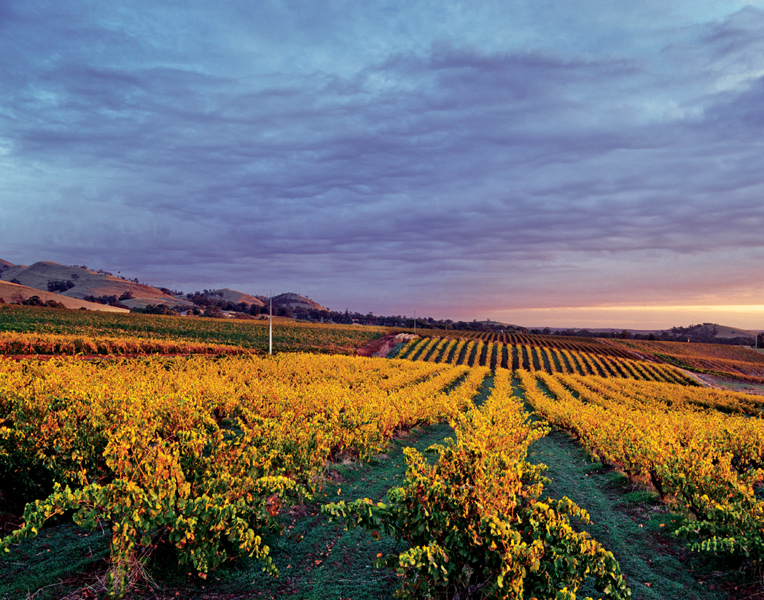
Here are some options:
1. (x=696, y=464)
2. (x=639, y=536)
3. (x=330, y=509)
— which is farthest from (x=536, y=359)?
(x=330, y=509)

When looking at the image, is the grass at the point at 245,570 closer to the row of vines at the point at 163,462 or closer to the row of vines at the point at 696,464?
the row of vines at the point at 163,462

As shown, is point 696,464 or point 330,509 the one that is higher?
point 330,509

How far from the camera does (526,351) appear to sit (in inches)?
2980

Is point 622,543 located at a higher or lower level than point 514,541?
lower

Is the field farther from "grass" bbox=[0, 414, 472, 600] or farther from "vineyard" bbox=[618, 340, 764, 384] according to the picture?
"vineyard" bbox=[618, 340, 764, 384]

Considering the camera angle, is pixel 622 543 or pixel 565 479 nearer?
pixel 622 543


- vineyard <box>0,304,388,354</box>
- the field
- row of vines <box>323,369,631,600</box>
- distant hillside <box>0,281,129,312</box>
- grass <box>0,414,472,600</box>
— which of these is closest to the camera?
row of vines <box>323,369,631,600</box>

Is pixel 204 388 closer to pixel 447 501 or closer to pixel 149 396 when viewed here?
pixel 149 396

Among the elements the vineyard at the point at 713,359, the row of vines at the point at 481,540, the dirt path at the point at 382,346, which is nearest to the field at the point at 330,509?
the row of vines at the point at 481,540

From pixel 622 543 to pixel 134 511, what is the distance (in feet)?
28.5

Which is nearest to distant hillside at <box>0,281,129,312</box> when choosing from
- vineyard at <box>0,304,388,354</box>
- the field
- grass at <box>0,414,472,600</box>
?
vineyard at <box>0,304,388,354</box>

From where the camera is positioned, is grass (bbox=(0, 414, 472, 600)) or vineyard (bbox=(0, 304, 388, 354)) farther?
vineyard (bbox=(0, 304, 388, 354))

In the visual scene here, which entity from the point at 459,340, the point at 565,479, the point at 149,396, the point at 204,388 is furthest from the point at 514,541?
the point at 459,340

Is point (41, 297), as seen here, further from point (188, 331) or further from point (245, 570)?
point (245, 570)
